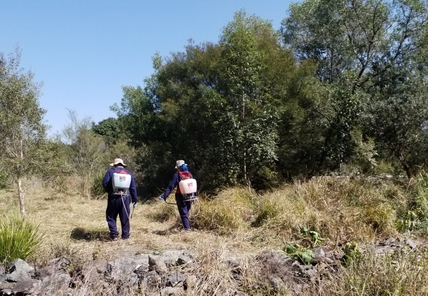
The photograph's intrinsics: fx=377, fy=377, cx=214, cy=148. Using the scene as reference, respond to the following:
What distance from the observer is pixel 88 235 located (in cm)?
745

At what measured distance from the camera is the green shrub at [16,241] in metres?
4.92

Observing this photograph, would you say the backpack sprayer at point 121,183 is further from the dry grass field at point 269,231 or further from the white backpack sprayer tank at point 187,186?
the white backpack sprayer tank at point 187,186

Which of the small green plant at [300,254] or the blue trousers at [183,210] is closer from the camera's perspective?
the small green plant at [300,254]

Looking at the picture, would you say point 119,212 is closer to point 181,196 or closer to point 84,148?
point 181,196

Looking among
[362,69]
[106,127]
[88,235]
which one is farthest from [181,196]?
[106,127]

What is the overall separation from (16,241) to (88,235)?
252cm

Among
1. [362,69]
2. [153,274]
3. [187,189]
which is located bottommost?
[153,274]

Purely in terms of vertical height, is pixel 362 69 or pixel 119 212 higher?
pixel 362 69

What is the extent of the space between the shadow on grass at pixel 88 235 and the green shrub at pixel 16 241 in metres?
1.86

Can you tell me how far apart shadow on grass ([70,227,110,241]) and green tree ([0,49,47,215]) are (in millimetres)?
2159

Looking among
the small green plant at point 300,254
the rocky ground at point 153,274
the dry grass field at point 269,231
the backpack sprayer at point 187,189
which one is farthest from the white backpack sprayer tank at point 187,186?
the small green plant at point 300,254

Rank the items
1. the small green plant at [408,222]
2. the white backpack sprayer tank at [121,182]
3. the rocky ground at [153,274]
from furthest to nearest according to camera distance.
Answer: the white backpack sprayer tank at [121,182] < the small green plant at [408,222] < the rocky ground at [153,274]

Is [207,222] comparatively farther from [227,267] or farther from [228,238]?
[227,267]

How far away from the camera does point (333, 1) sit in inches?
544
